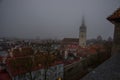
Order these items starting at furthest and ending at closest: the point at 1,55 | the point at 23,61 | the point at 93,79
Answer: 1. the point at 1,55
2. the point at 23,61
3. the point at 93,79

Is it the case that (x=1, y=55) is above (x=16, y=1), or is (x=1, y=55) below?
below

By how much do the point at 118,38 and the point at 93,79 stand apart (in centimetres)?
163

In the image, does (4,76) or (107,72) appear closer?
(107,72)

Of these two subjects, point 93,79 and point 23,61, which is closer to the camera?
point 93,79

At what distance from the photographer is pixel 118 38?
9.04ft

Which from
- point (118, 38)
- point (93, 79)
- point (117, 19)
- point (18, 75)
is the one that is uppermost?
point (117, 19)

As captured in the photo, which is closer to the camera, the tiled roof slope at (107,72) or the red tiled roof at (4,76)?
the tiled roof slope at (107,72)

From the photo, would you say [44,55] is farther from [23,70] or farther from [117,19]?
[117,19]

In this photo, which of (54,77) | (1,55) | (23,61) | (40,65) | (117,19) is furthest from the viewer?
(1,55)

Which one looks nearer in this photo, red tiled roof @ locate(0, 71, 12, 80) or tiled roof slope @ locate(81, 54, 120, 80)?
tiled roof slope @ locate(81, 54, 120, 80)

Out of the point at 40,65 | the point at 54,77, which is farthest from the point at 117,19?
the point at 54,77

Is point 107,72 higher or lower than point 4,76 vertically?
higher

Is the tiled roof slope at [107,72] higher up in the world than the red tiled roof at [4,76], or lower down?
higher up

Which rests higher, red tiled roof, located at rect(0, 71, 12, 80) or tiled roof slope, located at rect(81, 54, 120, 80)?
tiled roof slope, located at rect(81, 54, 120, 80)
